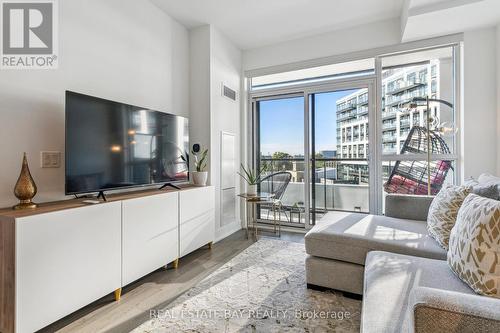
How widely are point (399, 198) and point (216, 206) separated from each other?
2.16 meters

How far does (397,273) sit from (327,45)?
314 centimetres

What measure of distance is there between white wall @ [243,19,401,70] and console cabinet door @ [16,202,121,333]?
10.1 ft

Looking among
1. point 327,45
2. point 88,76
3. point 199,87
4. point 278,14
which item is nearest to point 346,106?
point 327,45

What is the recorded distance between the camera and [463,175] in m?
2.91

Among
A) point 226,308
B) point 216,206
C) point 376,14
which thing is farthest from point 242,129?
point 226,308

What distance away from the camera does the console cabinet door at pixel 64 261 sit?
1.41 meters

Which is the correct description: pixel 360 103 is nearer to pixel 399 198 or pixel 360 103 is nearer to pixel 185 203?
pixel 399 198

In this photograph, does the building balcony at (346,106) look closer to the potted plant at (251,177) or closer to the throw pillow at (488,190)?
the potted plant at (251,177)

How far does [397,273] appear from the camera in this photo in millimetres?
1358

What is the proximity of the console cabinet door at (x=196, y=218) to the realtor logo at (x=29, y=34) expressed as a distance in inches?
61.5

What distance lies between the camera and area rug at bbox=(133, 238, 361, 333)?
1.62 m

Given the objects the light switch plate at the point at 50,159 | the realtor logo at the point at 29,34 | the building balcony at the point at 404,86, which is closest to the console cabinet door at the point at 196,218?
the light switch plate at the point at 50,159

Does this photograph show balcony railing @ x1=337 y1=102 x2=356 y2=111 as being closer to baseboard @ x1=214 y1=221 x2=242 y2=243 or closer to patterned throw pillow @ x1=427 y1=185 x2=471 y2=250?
patterned throw pillow @ x1=427 y1=185 x2=471 y2=250

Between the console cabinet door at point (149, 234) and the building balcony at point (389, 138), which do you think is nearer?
the console cabinet door at point (149, 234)
